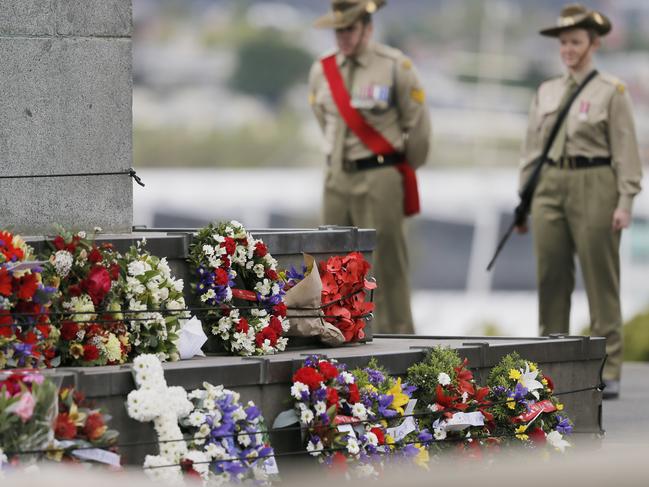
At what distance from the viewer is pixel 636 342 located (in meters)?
14.5

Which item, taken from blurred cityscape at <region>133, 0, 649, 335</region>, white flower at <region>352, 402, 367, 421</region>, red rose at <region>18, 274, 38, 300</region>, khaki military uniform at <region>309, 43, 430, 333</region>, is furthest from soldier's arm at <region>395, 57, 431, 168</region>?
blurred cityscape at <region>133, 0, 649, 335</region>

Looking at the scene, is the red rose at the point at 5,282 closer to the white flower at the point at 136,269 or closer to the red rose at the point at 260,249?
the white flower at the point at 136,269

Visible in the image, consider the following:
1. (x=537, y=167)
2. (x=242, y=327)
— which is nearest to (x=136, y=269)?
(x=242, y=327)

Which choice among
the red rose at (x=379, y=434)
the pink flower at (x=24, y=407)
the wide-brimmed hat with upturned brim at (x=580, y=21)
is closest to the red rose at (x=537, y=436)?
the red rose at (x=379, y=434)

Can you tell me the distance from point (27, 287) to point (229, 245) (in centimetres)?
108

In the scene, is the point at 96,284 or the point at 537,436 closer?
the point at 96,284

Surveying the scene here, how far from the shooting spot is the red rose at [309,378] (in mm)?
6562

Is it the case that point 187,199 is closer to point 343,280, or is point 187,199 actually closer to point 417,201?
point 417,201

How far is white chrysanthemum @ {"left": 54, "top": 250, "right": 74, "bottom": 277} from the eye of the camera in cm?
659

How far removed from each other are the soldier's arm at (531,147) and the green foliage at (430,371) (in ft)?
13.0

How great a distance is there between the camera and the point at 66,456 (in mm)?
5707

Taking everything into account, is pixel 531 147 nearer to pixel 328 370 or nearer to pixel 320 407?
pixel 328 370

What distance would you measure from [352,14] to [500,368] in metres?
4.14

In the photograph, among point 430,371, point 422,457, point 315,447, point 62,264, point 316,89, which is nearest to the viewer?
point 315,447
